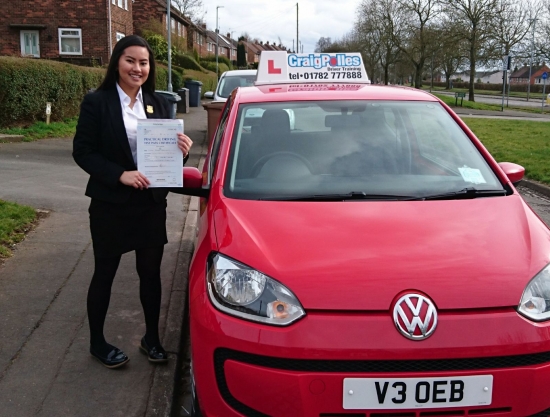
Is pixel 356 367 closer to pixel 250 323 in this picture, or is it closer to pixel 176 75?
pixel 250 323

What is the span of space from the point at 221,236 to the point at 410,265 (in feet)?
2.71

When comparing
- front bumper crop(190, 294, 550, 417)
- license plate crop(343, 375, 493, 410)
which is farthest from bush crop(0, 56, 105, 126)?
license plate crop(343, 375, 493, 410)

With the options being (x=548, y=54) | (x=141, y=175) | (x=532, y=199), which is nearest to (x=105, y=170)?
(x=141, y=175)

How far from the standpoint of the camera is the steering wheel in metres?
3.30

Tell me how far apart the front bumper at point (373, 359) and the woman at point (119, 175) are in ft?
4.05

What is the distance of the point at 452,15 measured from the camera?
4066 centimetres

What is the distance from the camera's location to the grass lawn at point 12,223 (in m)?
5.56

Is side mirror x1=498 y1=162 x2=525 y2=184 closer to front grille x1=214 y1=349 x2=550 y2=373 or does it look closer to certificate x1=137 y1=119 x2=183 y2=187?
front grille x1=214 y1=349 x2=550 y2=373

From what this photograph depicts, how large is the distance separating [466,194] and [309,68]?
2429 mm

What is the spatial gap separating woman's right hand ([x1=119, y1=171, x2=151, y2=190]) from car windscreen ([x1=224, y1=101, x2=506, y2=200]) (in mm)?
441

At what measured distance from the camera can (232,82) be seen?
13031 mm

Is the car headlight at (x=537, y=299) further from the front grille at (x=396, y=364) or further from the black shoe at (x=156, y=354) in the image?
the black shoe at (x=156, y=354)

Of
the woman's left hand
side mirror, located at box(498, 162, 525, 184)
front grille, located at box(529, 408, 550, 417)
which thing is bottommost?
front grille, located at box(529, 408, 550, 417)

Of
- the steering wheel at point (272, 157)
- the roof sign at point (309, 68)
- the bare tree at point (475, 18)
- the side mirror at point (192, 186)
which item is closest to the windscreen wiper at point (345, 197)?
the steering wheel at point (272, 157)
